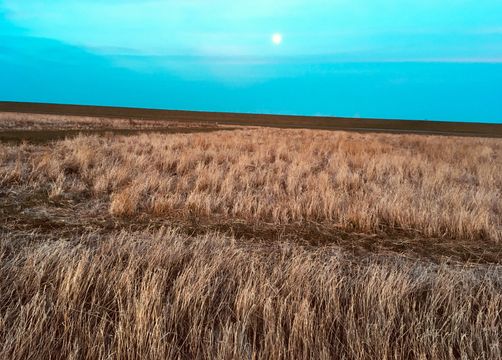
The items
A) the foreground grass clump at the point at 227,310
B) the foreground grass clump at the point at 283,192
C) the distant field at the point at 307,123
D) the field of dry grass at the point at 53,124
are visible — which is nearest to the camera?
the foreground grass clump at the point at 227,310

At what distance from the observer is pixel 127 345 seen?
2.07 m

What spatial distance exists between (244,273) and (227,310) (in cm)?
63

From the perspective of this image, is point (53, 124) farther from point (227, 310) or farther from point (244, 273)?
point (227, 310)

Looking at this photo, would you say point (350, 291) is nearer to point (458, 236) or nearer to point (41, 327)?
point (41, 327)

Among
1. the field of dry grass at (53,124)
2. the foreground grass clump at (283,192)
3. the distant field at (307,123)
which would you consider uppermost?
the distant field at (307,123)

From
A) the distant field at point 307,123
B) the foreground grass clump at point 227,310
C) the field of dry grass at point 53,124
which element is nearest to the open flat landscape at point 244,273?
the foreground grass clump at point 227,310

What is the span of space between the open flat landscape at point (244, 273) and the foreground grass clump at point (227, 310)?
16 millimetres

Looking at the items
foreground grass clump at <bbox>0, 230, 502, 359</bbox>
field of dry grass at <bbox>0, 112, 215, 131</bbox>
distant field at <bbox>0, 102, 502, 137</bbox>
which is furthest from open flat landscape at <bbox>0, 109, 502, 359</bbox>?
distant field at <bbox>0, 102, 502, 137</bbox>

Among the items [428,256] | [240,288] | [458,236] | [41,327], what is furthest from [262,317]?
[458,236]

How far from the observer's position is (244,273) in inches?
128

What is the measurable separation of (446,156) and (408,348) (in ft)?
48.2

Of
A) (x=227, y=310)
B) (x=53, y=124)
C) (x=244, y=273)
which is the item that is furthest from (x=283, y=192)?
(x=53, y=124)

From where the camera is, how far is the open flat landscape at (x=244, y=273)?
2242 mm

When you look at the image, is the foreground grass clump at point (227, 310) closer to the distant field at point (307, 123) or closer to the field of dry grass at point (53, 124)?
the field of dry grass at point (53, 124)
